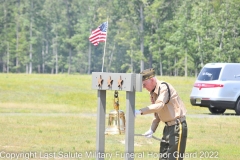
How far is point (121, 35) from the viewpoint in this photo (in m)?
92.6

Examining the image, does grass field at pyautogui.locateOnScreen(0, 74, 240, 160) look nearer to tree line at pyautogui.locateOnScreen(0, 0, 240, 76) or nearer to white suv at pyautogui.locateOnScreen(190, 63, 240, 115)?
white suv at pyautogui.locateOnScreen(190, 63, 240, 115)

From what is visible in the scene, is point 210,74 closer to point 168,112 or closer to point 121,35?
point 168,112

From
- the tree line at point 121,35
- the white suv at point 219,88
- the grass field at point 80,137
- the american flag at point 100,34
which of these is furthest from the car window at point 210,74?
the tree line at point 121,35

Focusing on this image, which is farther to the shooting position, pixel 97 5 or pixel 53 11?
pixel 53 11

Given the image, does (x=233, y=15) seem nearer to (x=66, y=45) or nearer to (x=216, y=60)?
(x=216, y=60)

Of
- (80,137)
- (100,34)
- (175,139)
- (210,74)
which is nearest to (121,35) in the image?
(100,34)

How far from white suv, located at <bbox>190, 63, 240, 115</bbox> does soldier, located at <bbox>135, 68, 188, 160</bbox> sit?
16341 millimetres

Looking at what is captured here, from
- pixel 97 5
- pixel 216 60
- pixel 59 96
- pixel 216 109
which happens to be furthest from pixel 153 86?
pixel 97 5

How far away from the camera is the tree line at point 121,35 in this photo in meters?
76.5

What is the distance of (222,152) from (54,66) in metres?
95.3

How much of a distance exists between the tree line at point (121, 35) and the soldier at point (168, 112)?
211 feet

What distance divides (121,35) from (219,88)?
66.4m

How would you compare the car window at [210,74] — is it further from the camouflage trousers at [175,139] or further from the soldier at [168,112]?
the camouflage trousers at [175,139]

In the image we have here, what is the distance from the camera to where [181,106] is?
10.2m
